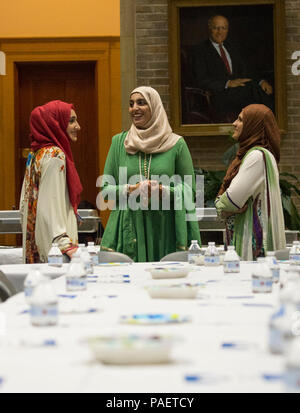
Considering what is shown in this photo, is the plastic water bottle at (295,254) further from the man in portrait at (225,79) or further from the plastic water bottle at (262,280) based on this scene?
the man in portrait at (225,79)

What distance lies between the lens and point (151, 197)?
485 cm

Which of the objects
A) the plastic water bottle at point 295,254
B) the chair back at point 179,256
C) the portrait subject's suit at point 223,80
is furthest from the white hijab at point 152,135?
the portrait subject's suit at point 223,80

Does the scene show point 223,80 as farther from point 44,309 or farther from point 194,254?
point 44,309

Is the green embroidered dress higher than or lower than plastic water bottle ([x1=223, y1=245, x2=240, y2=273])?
higher

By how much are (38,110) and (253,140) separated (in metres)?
1.51

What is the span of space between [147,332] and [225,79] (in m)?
7.51

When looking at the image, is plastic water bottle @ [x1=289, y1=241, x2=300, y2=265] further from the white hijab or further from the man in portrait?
the man in portrait

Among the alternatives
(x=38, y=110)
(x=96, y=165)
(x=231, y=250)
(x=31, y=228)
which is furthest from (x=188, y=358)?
(x=96, y=165)

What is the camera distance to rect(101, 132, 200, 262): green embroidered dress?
4930 mm

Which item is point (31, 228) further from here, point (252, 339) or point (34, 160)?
point (252, 339)

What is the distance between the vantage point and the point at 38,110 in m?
4.90

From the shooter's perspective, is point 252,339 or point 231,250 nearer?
point 252,339

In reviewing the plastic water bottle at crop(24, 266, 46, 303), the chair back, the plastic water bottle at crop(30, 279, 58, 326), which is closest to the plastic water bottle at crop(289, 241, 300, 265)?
the chair back

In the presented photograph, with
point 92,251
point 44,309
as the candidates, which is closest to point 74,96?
point 92,251
